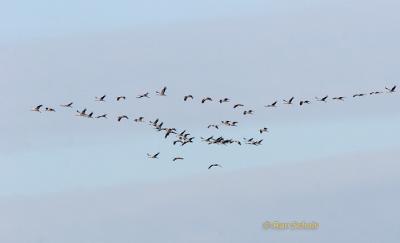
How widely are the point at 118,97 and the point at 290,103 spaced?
23.5 metres

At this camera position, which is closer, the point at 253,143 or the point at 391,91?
the point at 391,91

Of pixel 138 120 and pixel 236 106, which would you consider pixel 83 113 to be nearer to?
pixel 138 120

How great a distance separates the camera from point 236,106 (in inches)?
6777

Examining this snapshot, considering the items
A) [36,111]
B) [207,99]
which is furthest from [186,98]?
[36,111]

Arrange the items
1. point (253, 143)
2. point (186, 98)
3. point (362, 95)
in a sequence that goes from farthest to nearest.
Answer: point (253, 143)
point (186, 98)
point (362, 95)

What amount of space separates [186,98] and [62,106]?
16.6m

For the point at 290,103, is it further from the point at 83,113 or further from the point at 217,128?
the point at 83,113

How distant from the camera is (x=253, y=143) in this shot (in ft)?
577

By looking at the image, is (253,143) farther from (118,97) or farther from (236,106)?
(118,97)

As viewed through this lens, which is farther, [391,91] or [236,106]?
[236,106]

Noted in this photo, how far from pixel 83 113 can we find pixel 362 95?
4053 centimetres

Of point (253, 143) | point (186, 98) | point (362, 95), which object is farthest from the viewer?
point (253, 143)

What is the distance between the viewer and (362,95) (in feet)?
493

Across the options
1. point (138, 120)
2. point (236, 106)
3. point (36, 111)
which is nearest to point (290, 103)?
point (236, 106)
